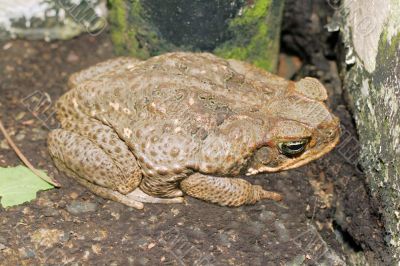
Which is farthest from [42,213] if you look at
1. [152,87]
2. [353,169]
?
[353,169]

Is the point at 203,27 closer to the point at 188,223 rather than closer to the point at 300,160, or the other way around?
the point at 300,160

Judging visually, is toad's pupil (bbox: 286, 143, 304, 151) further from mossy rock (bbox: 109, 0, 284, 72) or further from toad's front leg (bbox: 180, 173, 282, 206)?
mossy rock (bbox: 109, 0, 284, 72)

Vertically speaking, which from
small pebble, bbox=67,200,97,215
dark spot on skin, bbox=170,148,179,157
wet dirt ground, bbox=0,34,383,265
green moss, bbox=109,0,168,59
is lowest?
wet dirt ground, bbox=0,34,383,265

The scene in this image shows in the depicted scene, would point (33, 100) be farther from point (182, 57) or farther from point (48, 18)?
point (182, 57)

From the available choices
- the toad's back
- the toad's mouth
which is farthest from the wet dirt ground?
the toad's back

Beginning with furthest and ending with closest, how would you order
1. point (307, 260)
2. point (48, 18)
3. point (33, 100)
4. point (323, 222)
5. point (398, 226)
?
point (48, 18) → point (33, 100) → point (323, 222) → point (307, 260) → point (398, 226)

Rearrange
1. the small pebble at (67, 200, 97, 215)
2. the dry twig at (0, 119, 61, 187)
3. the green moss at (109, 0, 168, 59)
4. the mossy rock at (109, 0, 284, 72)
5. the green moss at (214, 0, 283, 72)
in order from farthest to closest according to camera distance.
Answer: the green moss at (109, 0, 168, 59) < the green moss at (214, 0, 283, 72) < the mossy rock at (109, 0, 284, 72) < the dry twig at (0, 119, 61, 187) < the small pebble at (67, 200, 97, 215)
